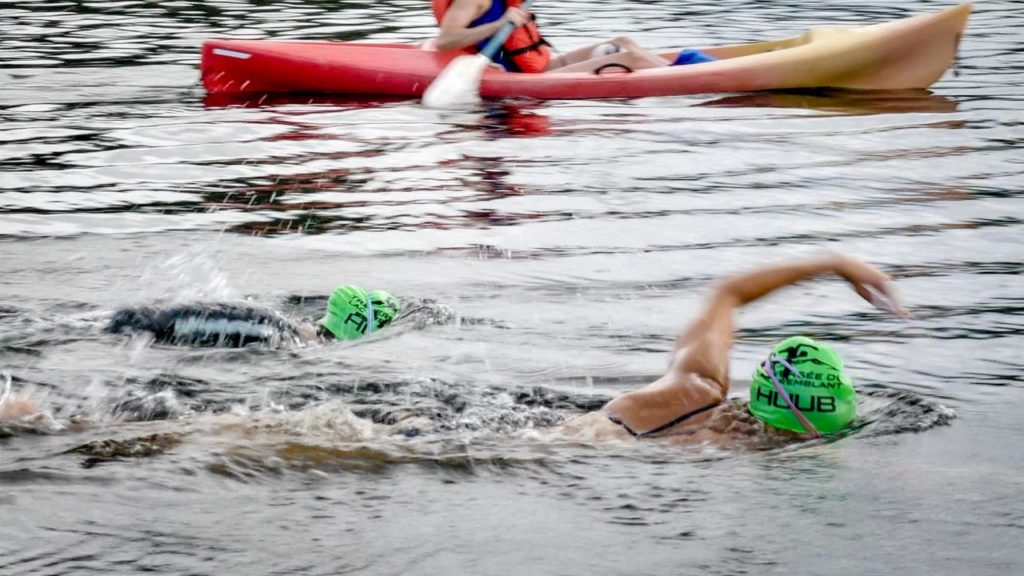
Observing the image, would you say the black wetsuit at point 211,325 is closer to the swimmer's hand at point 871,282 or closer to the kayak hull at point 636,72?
the swimmer's hand at point 871,282

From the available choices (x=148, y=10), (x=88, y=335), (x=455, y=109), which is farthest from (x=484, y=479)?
(x=148, y=10)

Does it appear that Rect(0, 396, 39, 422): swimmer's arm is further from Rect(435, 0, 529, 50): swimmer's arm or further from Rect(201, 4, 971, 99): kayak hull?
Rect(201, 4, 971, 99): kayak hull

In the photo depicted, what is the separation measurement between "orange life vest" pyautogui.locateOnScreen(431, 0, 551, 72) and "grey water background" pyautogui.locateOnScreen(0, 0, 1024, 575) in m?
0.34

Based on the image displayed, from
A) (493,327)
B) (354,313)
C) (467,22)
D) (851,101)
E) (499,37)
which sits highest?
(467,22)

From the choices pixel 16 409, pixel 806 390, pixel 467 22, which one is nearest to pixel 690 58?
pixel 467 22

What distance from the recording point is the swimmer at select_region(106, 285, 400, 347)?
6.13 meters

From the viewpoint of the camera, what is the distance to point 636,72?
12.0m

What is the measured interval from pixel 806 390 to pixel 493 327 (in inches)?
A: 68.6

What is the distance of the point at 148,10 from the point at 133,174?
11689 mm

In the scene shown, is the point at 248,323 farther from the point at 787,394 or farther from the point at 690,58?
the point at 690,58

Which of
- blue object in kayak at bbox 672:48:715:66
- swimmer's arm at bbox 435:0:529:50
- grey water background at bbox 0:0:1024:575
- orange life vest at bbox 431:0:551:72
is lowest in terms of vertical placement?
grey water background at bbox 0:0:1024:575

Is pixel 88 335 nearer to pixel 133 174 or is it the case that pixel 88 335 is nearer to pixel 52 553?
pixel 52 553

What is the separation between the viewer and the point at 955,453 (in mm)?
4961

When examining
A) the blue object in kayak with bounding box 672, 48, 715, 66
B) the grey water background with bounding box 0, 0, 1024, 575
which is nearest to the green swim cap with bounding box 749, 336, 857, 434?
the grey water background with bounding box 0, 0, 1024, 575
